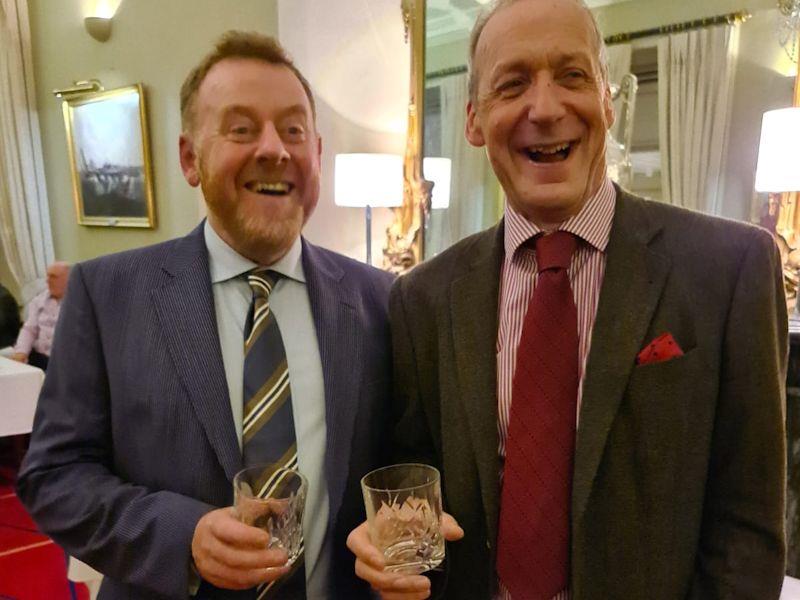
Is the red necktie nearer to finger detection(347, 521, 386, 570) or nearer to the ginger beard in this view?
finger detection(347, 521, 386, 570)

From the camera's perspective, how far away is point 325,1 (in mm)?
3463

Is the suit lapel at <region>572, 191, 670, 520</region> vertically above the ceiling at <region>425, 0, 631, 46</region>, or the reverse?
the ceiling at <region>425, 0, 631, 46</region>

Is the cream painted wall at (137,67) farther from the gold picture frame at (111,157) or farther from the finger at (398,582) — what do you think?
the finger at (398,582)

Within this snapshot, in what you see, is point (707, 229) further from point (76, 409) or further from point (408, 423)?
point (76, 409)

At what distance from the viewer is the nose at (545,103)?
110cm

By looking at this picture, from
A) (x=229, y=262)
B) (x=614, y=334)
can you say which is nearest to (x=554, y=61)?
(x=614, y=334)

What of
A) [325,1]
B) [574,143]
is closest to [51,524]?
[574,143]

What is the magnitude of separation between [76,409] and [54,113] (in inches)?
219

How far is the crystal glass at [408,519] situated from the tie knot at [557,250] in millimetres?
415

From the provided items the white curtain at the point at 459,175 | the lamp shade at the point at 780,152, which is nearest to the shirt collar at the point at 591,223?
the lamp shade at the point at 780,152

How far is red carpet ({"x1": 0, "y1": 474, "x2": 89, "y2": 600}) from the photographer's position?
2768 millimetres

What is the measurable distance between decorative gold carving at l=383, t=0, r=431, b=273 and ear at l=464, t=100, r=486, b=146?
218cm

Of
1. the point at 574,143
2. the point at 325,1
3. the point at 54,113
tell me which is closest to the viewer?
the point at 574,143

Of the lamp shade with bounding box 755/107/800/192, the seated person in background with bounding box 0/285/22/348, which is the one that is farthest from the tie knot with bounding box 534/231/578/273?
the seated person in background with bounding box 0/285/22/348
